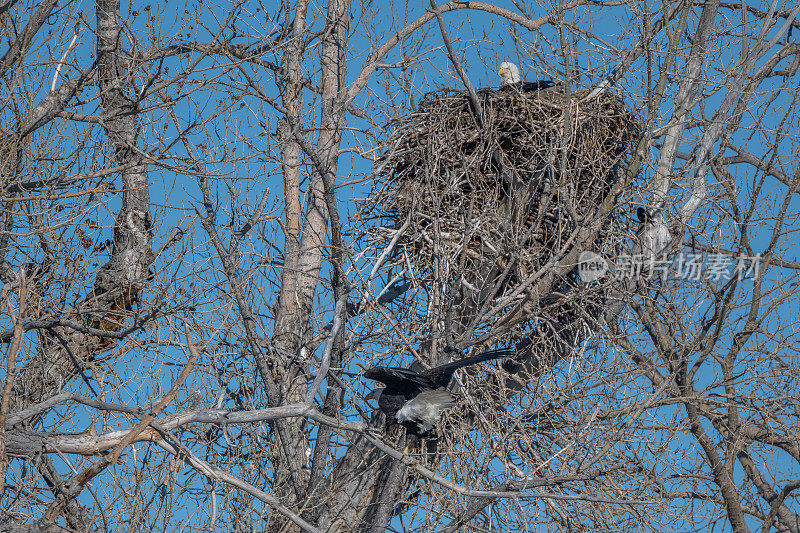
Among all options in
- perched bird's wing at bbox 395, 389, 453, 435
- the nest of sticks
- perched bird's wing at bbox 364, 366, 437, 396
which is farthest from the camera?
the nest of sticks

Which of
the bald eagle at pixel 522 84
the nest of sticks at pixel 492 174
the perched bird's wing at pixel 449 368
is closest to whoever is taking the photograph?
the perched bird's wing at pixel 449 368

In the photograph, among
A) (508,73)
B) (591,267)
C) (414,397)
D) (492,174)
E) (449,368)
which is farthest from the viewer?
(508,73)

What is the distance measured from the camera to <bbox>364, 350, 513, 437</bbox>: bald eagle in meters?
6.08

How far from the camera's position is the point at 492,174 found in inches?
A: 305

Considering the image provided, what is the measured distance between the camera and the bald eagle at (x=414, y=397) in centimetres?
608

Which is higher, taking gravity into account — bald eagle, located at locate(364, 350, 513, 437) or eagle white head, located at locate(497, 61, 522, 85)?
eagle white head, located at locate(497, 61, 522, 85)

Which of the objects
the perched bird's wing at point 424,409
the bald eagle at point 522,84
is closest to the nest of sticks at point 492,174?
the bald eagle at point 522,84

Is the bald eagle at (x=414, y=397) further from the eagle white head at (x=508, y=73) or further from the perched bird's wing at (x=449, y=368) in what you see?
the eagle white head at (x=508, y=73)

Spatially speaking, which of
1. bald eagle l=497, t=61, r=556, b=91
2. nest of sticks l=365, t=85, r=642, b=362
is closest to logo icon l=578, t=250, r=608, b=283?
nest of sticks l=365, t=85, r=642, b=362

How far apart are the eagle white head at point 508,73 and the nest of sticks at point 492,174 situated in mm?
174

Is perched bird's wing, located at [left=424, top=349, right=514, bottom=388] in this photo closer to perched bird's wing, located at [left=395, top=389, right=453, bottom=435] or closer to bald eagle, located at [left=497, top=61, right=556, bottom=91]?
perched bird's wing, located at [left=395, top=389, right=453, bottom=435]

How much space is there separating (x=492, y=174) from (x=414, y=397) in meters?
2.31

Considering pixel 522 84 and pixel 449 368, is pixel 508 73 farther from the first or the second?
pixel 449 368

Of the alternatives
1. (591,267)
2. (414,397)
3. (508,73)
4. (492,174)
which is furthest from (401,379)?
(508,73)
